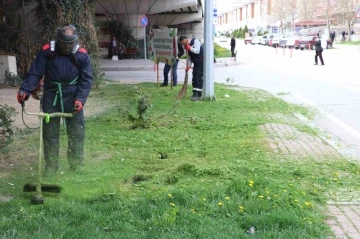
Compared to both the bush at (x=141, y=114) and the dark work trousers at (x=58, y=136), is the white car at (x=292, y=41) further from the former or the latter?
the dark work trousers at (x=58, y=136)

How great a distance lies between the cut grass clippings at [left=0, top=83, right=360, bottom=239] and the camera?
4102mm

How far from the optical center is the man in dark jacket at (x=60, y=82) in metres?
5.32

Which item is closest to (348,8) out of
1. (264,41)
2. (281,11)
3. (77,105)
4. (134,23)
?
(264,41)

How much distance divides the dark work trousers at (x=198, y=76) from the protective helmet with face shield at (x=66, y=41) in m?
7.36

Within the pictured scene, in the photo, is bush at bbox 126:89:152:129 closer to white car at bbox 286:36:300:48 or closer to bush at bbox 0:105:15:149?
bush at bbox 0:105:15:149

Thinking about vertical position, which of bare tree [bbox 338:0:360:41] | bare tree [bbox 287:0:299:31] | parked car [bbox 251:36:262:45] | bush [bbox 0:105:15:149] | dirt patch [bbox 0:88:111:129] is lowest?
dirt patch [bbox 0:88:111:129]

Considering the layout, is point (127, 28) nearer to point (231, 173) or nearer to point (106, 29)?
point (106, 29)

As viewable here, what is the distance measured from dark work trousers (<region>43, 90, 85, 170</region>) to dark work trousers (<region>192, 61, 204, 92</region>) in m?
6.93

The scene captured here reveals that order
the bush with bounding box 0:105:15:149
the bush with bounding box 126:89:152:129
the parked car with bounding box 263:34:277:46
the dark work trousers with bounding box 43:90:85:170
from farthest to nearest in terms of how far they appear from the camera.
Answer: the parked car with bounding box 263:34:277:46
the bush with bounding box 126:89:152:129
the bush with bounding box 0:105:15:149
the dark work trousers with bounding box 43:90:85:170

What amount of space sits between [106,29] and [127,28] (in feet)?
7.30

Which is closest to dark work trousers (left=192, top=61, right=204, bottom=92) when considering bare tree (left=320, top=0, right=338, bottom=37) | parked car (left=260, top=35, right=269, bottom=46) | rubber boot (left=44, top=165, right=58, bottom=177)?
rubber boot (left=44, top=165, right=58, bottom=177)

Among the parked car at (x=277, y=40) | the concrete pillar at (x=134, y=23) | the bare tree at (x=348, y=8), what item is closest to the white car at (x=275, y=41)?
the parked car at (x=277, y=40)

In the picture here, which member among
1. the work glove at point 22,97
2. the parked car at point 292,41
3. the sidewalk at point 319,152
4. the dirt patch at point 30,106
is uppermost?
the parked car at point 292,41

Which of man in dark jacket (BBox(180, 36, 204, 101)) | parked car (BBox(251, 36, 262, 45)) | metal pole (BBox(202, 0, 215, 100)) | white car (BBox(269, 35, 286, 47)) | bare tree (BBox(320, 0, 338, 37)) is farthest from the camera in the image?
parked car (BBox(251, 36, 262, 45))
